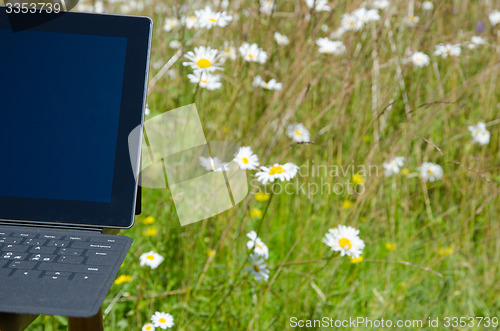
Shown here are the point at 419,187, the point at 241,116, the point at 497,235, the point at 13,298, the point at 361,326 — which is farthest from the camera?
the point at 419,187

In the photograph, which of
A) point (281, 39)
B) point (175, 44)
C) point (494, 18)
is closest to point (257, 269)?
point (281, 39)

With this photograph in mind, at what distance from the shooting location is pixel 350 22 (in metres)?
1.43

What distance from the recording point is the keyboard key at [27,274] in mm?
446

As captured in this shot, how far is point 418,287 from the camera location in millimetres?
1126

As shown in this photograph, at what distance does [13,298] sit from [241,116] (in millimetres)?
992

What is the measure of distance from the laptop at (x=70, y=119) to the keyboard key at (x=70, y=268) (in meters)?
0.07

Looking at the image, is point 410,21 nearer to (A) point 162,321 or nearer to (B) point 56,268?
(A) point 162,321

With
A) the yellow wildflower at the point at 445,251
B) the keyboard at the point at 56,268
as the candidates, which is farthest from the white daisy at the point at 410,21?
the keyboard at the point at 56,268

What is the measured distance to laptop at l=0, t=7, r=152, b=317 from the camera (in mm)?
546

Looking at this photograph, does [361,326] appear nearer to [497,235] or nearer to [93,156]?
[497,235]

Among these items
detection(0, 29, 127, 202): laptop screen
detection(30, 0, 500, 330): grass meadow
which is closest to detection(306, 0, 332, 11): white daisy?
detection(30, 0, 500, 330): grass meadow

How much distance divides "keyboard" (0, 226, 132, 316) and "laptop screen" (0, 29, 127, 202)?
0.17 feet

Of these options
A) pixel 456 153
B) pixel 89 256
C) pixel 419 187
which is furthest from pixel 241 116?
pixel 89 256

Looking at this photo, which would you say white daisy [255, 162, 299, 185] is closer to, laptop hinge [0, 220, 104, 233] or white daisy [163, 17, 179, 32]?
laptop hinge [0, 220, 104, 233]
